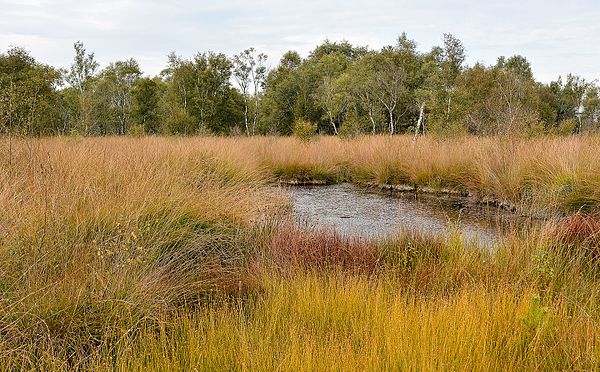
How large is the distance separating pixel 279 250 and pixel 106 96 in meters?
41.4

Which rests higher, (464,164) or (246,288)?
(464,164)

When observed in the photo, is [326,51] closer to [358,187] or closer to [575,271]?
[358,187]

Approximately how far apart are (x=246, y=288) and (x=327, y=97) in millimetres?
27955

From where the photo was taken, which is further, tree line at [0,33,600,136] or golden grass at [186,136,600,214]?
tree line at [0,33,600,136]

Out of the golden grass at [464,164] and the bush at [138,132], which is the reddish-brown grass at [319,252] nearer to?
the golden grass at [464,164]

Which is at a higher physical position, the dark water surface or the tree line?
the tree line

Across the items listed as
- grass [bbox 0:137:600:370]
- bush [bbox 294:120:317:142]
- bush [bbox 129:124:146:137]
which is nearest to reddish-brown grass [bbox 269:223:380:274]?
grass [bbox 0:137:600:370]

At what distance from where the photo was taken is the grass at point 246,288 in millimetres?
2293

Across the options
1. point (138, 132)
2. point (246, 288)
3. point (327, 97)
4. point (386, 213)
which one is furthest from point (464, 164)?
point (327, 97)

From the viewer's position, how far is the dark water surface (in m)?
6.92

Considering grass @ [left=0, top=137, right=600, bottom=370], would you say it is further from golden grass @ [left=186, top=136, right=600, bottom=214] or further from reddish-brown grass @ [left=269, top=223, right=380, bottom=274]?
golden grass @ [left=186, top=136, right=600, bottom=214]

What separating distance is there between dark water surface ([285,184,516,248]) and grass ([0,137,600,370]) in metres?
1.67

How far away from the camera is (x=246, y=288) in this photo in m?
3.61

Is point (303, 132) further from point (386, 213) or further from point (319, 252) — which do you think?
point (319, 252)
